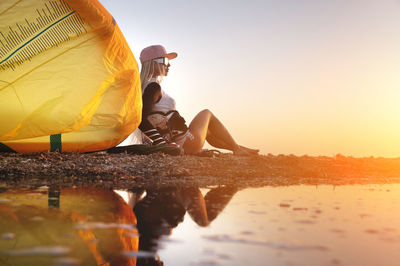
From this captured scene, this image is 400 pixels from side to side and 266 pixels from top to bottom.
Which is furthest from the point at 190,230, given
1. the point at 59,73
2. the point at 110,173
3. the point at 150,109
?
the point at 150,109

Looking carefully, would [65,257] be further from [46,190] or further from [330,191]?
[330,191]

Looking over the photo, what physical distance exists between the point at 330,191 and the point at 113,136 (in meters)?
1.91

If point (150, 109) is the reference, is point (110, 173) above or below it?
below

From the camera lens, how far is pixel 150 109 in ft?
11.6

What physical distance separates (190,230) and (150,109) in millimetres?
2784

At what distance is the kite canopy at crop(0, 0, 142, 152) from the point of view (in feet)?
7.72

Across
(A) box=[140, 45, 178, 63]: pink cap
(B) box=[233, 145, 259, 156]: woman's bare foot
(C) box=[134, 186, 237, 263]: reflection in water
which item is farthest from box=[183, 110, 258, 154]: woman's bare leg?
(C) box=[134, 186, 237, 263]: reflection in water

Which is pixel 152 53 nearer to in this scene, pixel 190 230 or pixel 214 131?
pixel 214 131

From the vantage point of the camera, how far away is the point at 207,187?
1.74 meters

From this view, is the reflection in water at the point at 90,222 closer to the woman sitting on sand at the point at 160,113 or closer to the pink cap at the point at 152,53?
the woman sitting on sand at the point at 160,113

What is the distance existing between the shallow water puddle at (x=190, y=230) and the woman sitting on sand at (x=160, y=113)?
2.18m

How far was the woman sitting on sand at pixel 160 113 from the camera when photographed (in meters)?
3.53

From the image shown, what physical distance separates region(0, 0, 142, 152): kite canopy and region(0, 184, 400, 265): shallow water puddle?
4.00 feet

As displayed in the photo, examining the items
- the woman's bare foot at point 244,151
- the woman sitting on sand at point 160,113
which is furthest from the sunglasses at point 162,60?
the woman's bare foot at point 244,151
